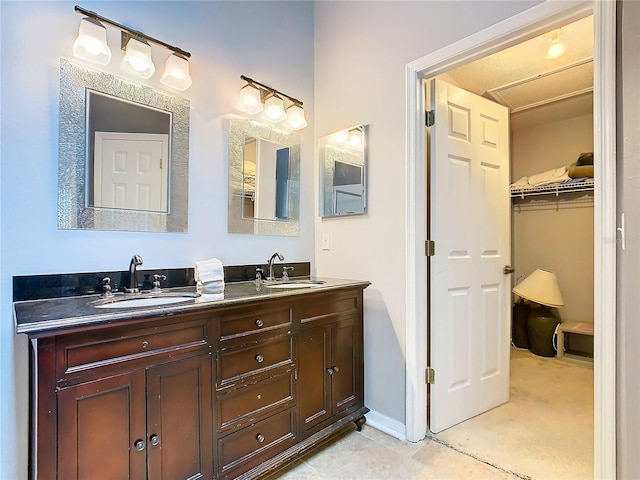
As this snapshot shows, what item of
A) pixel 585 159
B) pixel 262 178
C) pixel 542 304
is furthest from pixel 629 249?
pixel 585 159

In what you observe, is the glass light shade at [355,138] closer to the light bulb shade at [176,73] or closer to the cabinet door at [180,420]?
the light bulb shade at [176,73]

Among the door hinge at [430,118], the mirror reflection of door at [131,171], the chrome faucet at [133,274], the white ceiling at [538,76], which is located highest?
the white ceiling at [538,76]

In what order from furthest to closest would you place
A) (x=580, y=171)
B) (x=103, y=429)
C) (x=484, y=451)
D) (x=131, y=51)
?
1. (x=580, y=171)
2. (x=484, y=451)
3. (x=131, y=51)
4. (x=103, y=429)

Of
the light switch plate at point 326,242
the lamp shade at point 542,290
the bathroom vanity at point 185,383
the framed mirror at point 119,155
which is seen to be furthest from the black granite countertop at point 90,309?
the lamp shade at point 542,290

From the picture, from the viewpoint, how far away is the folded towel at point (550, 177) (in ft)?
11.0

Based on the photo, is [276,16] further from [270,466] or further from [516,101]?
[270,466]

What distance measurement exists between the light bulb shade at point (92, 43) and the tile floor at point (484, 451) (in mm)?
2078

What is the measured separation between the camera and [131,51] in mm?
1573

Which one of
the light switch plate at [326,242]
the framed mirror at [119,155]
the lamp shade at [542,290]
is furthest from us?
the lamp shade at [542,290]

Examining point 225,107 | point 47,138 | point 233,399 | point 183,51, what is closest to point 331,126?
point 225,107

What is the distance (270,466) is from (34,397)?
38.6 inches

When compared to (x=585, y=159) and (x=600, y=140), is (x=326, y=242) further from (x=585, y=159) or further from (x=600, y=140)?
(x=585, y=159)

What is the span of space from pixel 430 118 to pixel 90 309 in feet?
6.35

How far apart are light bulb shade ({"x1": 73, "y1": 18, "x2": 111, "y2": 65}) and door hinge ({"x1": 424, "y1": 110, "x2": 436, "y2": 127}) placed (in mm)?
1657
